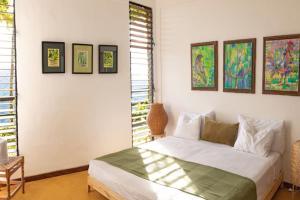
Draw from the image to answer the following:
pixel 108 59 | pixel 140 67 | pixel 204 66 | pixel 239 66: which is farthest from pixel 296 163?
pixel 108 59

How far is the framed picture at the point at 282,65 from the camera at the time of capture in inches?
122

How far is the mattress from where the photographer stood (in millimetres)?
2303

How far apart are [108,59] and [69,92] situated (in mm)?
825

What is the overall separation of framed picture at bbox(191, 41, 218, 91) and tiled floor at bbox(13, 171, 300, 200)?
1.75 meters

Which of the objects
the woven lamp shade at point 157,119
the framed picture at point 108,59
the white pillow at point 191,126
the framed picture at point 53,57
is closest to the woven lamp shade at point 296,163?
the white pillow at point 191,126

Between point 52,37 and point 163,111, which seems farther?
point 163,111

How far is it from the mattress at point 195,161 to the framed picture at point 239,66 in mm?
888

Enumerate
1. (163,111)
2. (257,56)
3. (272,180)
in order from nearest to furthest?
1. (272,180)
2. (257,56)
3. (163,111)

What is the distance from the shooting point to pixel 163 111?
14.5 feet

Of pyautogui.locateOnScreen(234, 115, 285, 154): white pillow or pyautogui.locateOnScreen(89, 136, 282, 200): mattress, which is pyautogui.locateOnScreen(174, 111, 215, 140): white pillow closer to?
pyautogui.locateOnScreen(89, 136, 282, 200): mattress

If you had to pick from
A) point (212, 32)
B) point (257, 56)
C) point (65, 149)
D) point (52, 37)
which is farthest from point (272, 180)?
point (52, 37)

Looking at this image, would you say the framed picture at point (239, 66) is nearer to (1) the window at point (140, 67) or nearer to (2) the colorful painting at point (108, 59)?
(1) the window at point (140, 67)

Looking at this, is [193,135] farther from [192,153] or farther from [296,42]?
[296,42]

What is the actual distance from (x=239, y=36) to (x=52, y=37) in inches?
103
